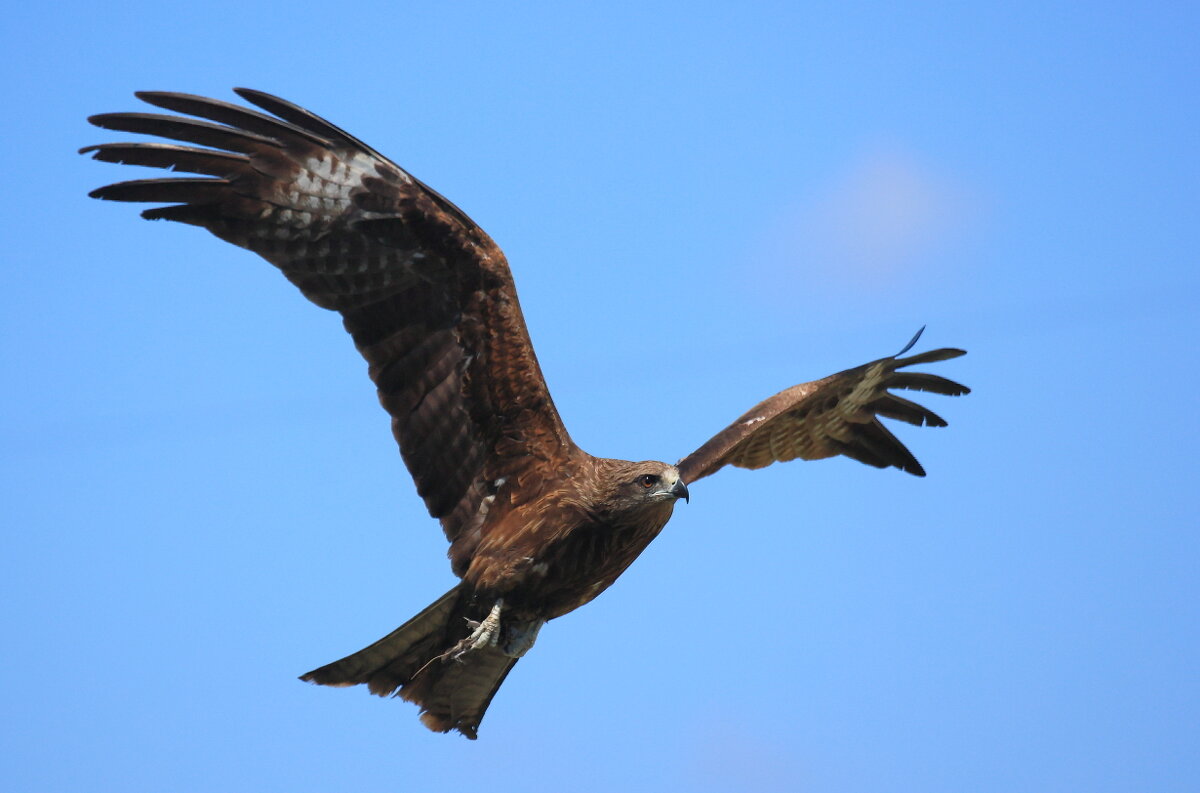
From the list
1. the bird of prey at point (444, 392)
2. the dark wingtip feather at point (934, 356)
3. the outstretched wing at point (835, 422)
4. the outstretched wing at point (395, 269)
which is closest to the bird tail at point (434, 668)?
the bird of prey at point (444, 392)

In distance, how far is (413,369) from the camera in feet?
27.3

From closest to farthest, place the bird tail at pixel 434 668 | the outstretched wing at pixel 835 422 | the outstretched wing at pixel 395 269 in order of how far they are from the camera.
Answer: the outstretched wing at pixel 395 269
the bird tail at pixel 434 668
the outstretched wing at pixel 835 422

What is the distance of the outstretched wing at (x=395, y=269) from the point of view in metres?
8.07

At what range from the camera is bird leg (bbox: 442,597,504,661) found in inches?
320

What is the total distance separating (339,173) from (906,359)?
376 cm

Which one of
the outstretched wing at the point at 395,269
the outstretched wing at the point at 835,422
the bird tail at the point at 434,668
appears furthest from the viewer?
the outstretched wing at the point at 835,422

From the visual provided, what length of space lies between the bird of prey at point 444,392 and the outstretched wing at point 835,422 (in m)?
→ 1.24

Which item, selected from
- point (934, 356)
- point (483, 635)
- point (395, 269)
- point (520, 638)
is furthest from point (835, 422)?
point (395, 269)

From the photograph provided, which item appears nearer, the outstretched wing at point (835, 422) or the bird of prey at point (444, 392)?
the bird of prey at point (444, 392)

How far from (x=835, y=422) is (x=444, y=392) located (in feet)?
10.6

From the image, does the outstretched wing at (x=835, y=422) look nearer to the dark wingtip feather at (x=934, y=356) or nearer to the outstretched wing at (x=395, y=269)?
the dark wingtip feather at (x=934, y=356)

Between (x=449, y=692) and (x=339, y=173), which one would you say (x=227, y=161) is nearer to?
(x=339, y=173)

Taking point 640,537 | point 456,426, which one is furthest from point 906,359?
point 456,426

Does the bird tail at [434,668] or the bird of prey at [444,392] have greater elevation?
the bird of prey at [444,392]
